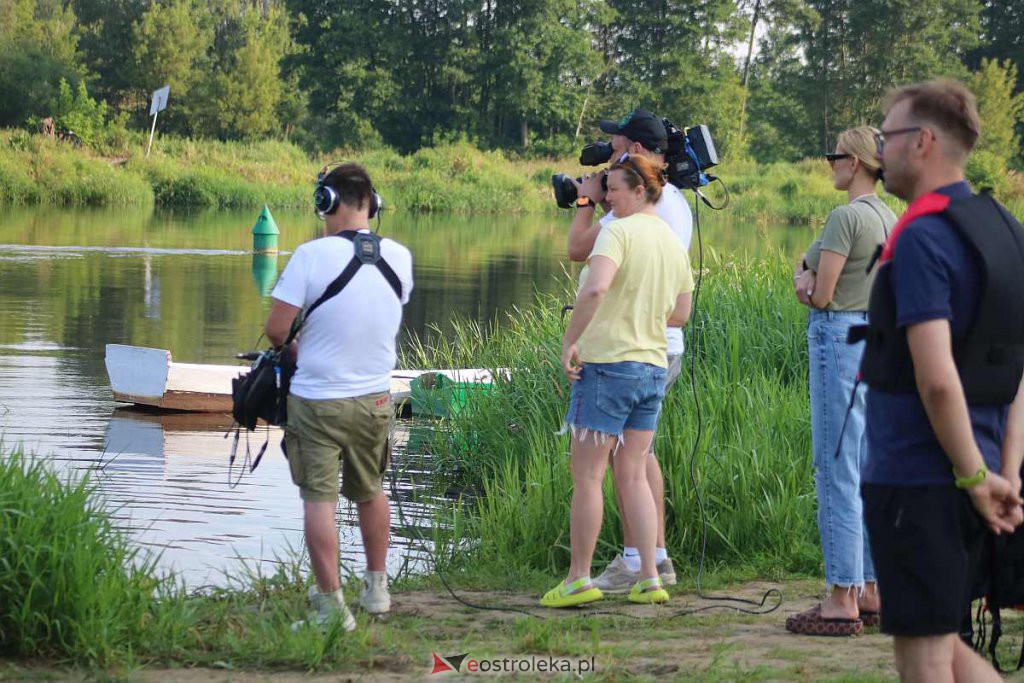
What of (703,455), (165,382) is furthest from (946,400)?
(165,382)

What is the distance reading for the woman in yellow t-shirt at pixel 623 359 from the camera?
526cm

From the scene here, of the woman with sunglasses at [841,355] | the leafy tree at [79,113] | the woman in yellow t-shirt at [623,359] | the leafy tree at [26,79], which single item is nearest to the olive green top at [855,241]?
the woman with sunglasses at [841,355]

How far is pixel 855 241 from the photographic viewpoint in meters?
4.89

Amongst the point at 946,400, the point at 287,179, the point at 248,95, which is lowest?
the point at 287,179

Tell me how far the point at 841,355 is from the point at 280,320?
200 cm

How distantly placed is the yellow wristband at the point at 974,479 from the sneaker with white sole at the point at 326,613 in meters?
2.32

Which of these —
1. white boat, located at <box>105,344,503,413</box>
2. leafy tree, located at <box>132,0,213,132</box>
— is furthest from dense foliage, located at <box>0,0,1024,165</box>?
white boat, located at <box>105,344,503,413</box>

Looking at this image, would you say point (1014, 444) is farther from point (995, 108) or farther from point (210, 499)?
point (995, 108)

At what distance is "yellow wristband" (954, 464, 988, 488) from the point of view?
9.89 feet

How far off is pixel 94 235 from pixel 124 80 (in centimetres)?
3843

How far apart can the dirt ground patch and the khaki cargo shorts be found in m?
0.57

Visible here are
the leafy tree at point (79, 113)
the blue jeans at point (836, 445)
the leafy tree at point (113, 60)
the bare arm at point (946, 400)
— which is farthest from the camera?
the leafy tree at point (113, 60)

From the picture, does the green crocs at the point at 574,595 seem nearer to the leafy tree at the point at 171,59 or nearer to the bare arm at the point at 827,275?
the bare arm at the point at 827,275

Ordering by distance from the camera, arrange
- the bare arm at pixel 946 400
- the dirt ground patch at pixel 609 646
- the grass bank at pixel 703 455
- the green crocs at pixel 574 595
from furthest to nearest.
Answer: the grass bank at pixel 703 455 → the green crocs at pixel 574 595 → the dirt ground patch at pixel 609 646 → the bare arm at pixel 946 400
